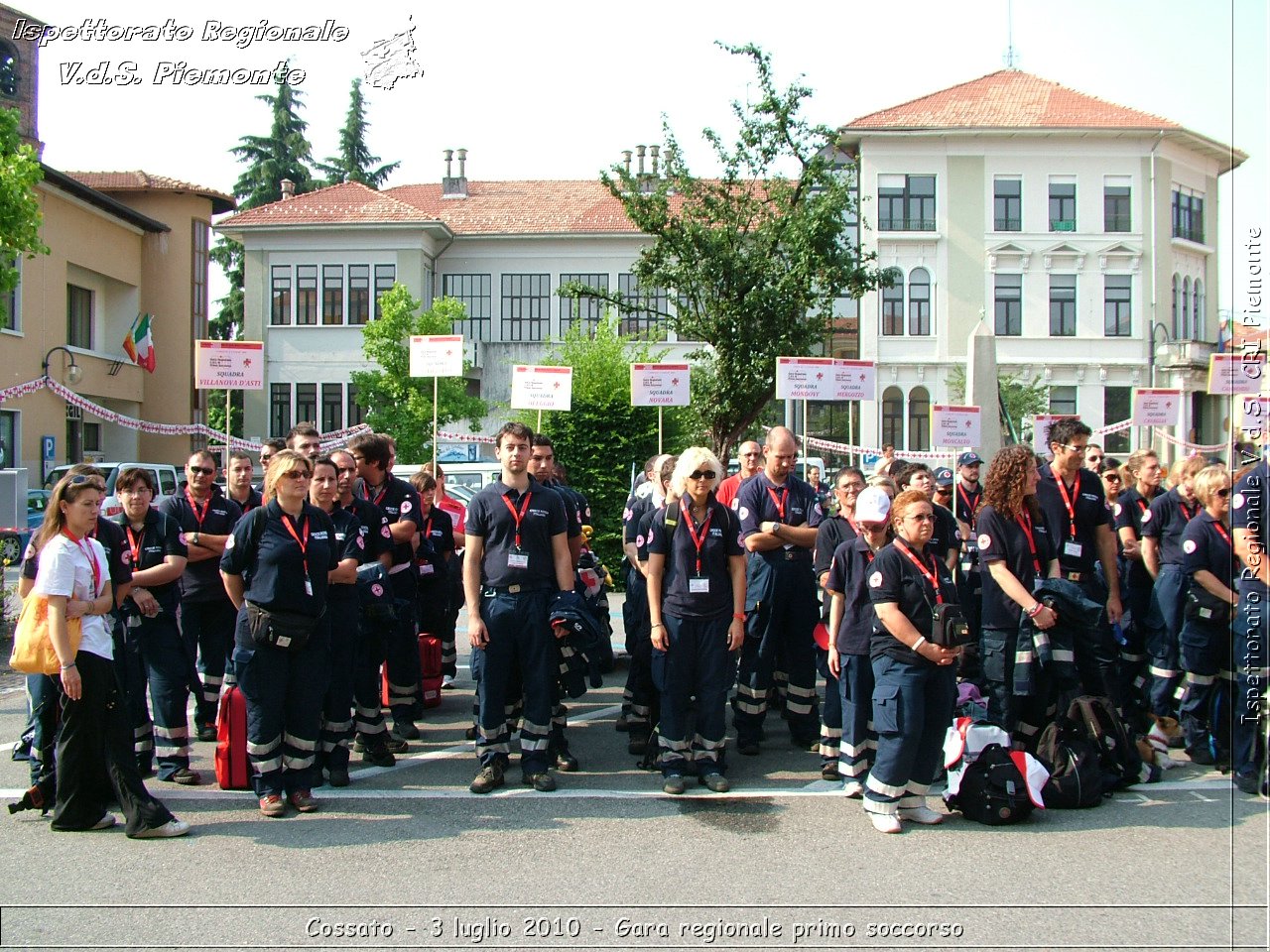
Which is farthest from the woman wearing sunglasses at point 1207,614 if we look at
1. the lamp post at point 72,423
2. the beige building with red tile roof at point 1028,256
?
the beige building with red tile roof at point 1028,256

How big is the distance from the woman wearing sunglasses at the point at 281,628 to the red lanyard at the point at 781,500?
10.2 ft

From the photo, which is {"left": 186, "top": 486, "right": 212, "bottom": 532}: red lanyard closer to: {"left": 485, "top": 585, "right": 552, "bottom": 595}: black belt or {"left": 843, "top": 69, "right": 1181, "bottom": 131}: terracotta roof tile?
{"left": 485, "top": 585, "right": 552, "bottom": 595}: black belt

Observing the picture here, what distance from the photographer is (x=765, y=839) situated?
18.9ft

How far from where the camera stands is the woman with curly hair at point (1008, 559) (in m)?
6.75

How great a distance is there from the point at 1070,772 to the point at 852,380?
29.3 feet

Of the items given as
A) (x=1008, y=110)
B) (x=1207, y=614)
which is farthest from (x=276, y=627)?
(x=1008, y=110)

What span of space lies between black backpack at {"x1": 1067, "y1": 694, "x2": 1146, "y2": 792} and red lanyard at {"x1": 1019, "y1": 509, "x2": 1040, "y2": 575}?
0.85m

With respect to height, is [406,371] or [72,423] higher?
A: [406,371]

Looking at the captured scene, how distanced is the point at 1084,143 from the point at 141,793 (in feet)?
156

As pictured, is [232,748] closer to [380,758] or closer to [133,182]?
[380,758]


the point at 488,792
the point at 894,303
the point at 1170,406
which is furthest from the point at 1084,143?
the point at 488,792

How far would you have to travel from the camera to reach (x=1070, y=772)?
628cm

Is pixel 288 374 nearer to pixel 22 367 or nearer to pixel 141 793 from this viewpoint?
pixel 22 367

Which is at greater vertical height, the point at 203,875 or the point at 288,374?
the point at 288,374
